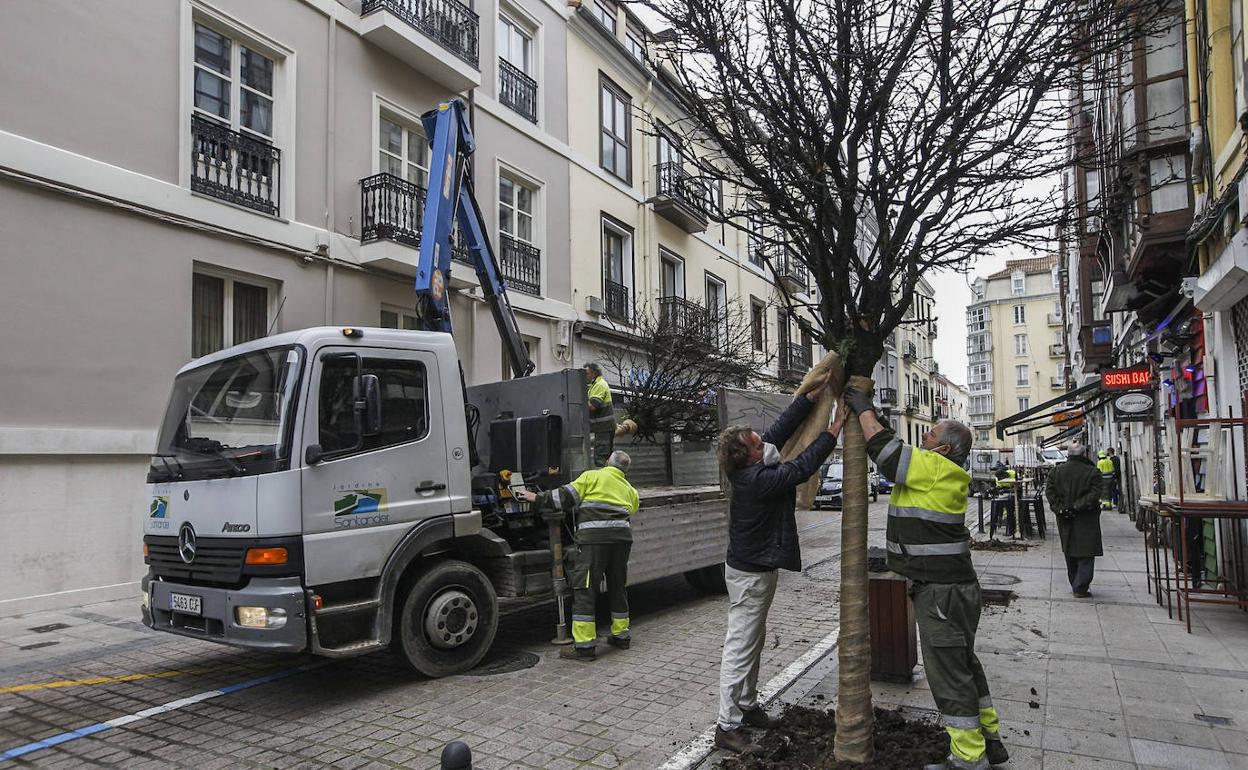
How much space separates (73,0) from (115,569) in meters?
6.71

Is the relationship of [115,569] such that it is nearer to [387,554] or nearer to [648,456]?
[387,554]

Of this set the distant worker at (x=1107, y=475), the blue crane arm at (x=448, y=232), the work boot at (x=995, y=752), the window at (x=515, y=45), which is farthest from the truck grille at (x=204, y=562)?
the distant worker at (x=1107, y=475)

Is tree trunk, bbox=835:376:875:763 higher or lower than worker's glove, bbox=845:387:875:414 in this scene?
lower

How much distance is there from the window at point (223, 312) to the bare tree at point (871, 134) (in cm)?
835

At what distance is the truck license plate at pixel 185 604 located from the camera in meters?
5.18

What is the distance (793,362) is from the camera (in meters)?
28.8

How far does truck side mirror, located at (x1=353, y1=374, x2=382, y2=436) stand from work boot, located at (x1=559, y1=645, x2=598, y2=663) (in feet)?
8.39

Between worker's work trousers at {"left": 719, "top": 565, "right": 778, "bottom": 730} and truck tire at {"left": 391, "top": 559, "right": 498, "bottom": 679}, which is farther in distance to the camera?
truck tire at {"left": 391, "top": 559, "right": 498, "bottom": 679}

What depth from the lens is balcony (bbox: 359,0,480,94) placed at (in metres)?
12.2

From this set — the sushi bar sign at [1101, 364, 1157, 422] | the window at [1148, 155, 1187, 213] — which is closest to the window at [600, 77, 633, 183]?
the sushi bar sign at [1101, 364, 1157, 422]

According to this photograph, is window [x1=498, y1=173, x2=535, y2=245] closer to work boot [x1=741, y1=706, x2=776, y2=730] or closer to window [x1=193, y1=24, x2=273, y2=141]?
window [x1=193, y1=24, x2=273, y2=141]

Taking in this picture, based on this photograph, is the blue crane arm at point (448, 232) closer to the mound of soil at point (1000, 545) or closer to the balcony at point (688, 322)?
the balcony at point (688, 322)

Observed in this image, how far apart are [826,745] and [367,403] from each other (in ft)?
12.1

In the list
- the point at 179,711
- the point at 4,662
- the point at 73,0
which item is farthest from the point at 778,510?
the point at 73,0
